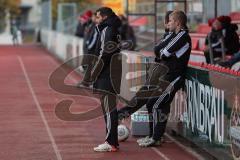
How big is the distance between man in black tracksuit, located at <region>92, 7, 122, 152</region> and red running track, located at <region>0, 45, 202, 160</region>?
0.30 meters

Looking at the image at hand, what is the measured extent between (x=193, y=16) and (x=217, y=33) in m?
7.66

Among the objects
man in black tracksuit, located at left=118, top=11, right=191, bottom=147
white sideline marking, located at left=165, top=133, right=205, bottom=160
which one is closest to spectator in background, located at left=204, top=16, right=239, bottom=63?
white sideline marking, located at left=165, top=133, right=205, bottom=160

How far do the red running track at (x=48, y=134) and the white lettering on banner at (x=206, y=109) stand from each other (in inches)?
20.3

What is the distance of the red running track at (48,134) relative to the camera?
9.49m

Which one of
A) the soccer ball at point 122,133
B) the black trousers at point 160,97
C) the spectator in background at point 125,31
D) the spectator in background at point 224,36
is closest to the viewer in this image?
the black trousers at point 160,97

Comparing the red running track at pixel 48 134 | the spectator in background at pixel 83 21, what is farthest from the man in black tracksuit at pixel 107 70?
the spectator in background at pixel 83 21

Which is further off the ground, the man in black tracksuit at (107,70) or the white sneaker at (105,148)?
→ the man in black tracksuit at (107,70)

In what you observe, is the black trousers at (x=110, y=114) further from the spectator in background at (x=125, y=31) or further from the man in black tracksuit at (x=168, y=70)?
the spectator in background at (x=125, y=31)

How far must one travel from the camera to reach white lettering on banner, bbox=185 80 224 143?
8359 mm

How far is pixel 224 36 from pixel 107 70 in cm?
487

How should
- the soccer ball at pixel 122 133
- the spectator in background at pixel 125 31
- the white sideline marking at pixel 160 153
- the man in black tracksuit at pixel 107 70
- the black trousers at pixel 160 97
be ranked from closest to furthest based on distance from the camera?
the white sideline marking at pixel 160 153 < the man in black tracksuit at pixel 107 70 < the black trousers at pixel 160 97 < the soccer ball at pixel 122 133 < the spectator in background at pixel 125 31

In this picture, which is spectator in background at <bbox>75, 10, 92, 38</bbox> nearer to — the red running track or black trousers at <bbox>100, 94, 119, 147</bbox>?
the red running track

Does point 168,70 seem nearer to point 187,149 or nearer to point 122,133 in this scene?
point 187,149

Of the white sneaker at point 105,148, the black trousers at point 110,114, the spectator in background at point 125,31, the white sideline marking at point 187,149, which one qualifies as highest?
the spectator in background at point 125,31
